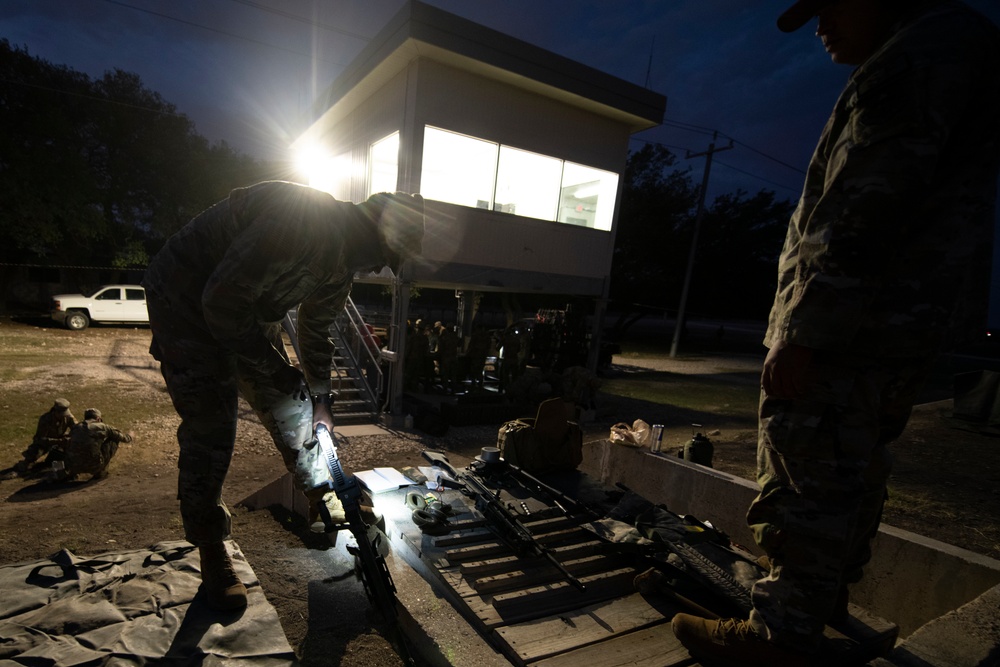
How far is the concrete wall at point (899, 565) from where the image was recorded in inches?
108

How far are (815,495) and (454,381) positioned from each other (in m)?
11.7

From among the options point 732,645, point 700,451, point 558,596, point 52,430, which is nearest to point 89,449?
point 52,430

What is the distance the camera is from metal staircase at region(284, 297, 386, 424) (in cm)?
934

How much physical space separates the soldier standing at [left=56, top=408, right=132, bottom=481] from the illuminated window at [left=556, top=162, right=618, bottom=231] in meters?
9.83

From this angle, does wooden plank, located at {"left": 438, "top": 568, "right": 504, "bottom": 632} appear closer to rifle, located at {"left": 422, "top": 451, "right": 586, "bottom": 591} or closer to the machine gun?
the machine gun

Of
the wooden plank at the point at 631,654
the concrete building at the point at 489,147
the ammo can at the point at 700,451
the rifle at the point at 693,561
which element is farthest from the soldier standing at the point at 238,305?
the concrete building at the point at 489,147

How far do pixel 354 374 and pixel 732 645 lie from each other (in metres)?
9.33

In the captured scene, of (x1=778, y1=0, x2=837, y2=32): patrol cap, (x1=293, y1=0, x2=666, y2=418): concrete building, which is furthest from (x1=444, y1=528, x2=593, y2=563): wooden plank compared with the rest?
(x1=293, y1=0, x2=666, y2=418): concrete building

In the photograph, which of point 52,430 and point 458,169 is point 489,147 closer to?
point 458,169

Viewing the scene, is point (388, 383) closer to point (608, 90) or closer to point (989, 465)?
point (608, 90)

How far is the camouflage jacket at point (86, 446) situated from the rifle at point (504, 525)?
5.15 meters

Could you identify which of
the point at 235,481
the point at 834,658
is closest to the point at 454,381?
the point at 235,481

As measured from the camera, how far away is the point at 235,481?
6328mm

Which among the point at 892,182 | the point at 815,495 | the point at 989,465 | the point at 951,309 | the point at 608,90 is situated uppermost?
the point at 608,90
